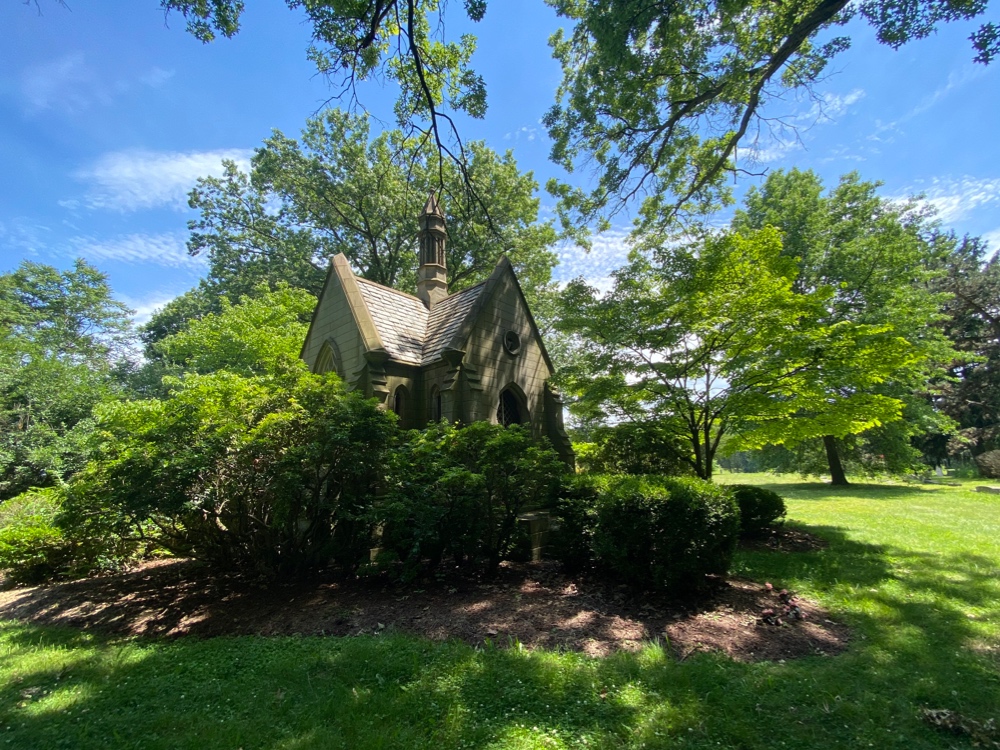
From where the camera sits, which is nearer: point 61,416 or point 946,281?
point 61,416

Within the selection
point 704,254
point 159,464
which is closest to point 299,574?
point 159,464

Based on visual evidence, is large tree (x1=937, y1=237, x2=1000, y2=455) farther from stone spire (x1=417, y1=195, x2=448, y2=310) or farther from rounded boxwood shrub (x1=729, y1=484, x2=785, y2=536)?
stone spire (x1=417, y1=195, x2=448, y2=310)

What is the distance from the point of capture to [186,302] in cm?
3672

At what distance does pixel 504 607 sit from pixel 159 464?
17.2 feet

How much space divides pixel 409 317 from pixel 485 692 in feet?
37.1

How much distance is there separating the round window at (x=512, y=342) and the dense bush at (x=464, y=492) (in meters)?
5.24

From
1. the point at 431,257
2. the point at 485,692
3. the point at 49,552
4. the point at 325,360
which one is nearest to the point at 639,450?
the point at 485,692

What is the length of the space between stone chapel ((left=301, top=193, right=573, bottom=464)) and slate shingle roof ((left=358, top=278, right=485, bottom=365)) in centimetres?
4

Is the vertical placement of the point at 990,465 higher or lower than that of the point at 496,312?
lower

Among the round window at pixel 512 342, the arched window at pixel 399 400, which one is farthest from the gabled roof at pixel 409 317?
the round window at pixel 512 342

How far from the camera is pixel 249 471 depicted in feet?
22.5

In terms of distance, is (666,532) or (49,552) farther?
(49,552)

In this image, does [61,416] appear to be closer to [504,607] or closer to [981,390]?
[504,607]

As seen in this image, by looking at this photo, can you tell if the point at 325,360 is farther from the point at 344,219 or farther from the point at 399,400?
the point at 344,219
